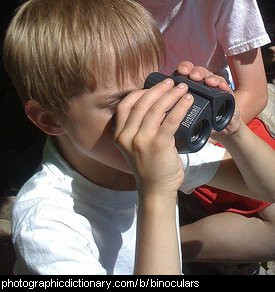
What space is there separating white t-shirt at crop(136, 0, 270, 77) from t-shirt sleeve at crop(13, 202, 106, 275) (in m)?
0.69

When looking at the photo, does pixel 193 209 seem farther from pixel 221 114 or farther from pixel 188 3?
pixel 221 114

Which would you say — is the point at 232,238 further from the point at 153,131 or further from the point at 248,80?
the point at 153,131

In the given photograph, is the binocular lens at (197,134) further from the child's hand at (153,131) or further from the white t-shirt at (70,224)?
the white t-shirt at (70,224)

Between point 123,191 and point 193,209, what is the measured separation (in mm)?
759

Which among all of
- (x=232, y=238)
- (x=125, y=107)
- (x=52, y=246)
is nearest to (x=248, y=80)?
(x=232, y=238)

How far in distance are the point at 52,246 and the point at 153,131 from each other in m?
0.38

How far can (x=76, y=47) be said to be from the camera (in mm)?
1435

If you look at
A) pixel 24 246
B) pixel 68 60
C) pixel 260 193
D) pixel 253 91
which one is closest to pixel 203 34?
pixel 253 91

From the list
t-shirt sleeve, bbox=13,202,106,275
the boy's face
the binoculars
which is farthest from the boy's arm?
t-shirt sleeve, bbox=13,202,106,275

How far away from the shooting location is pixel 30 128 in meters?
2.82

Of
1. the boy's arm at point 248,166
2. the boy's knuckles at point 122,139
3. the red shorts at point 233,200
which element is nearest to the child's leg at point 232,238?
the red shorts at point 233,200

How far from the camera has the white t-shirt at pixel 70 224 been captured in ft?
4.79

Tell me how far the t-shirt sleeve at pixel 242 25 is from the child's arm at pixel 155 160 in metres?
0.67
